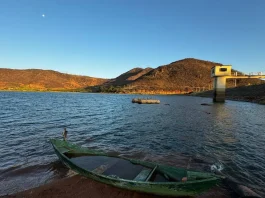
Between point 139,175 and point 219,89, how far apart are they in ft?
254

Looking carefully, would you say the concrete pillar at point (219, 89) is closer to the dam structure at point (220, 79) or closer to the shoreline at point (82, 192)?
the dam structure at point (220, 79)

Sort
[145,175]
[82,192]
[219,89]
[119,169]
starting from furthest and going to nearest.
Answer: [219,89], [119,169], [145,175], [82,192]

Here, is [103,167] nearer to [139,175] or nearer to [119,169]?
[119,169]

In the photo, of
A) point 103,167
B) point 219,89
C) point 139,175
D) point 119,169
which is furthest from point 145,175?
point 219,89

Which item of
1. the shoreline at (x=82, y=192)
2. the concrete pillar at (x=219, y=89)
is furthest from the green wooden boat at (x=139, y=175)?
the concrete pillar at (x=219, y=89)

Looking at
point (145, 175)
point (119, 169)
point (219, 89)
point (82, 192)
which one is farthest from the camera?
point (219, 89)

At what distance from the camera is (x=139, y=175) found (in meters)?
9.43

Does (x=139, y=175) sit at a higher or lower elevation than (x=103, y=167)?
higher

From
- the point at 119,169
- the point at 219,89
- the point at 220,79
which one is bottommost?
the point at 119,169

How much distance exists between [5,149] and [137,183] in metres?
12.5

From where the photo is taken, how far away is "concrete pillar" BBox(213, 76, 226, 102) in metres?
77.4

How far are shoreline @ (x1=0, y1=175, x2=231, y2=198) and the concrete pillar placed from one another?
242 feet

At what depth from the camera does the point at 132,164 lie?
459 inches

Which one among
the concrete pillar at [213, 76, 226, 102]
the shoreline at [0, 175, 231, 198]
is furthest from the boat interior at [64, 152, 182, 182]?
the concrete pillar at [213, 76, 226, 102]
